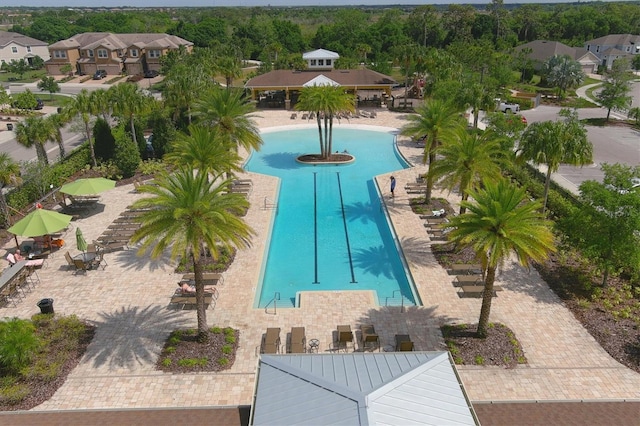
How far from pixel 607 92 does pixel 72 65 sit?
289 ft

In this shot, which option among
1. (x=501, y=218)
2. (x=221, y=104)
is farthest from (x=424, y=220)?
(x=221, y=104)

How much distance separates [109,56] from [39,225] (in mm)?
74815

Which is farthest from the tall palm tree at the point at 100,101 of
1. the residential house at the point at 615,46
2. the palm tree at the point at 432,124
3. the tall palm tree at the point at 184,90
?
the residential house at the point at 615,46

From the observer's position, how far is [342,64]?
6694 cm

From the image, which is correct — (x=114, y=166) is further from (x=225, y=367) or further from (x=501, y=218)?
(x=501, y=218)

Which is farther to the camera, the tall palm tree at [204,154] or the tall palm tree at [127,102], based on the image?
the tall palm tree at [127,102]

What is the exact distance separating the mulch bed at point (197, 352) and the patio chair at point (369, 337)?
474cm

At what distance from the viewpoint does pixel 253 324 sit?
18.7m

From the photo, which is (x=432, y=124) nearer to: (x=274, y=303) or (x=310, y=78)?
(x=274, y=303)

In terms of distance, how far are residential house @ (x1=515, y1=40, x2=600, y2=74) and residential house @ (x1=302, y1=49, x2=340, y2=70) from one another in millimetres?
38178

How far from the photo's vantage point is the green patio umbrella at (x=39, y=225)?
2245 cm

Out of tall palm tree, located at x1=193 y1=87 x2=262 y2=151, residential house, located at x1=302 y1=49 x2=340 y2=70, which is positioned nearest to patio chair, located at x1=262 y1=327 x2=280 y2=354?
tall palm tree, located at x1=193 y1=87 x2=262 y2=151

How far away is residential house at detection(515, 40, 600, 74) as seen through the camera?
3216 inches

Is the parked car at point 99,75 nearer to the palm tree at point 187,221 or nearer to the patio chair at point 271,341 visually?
the palm tree at point 187,221
